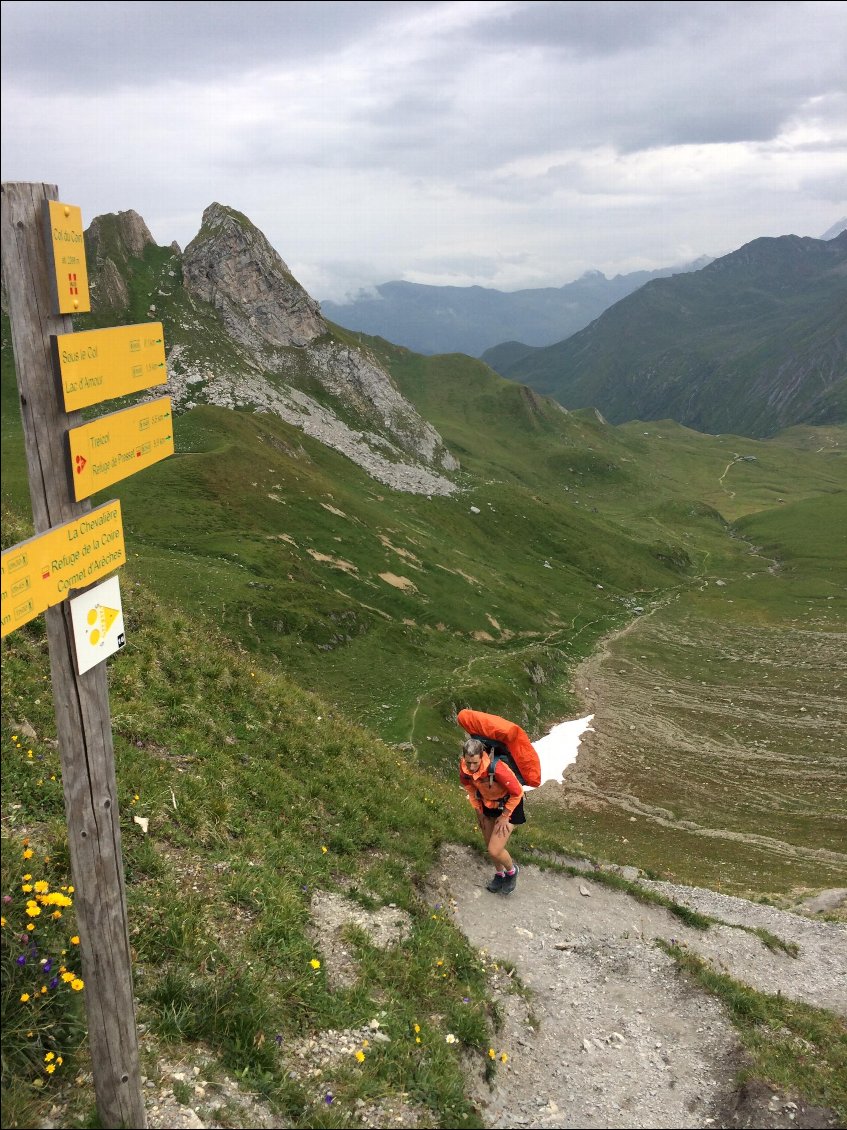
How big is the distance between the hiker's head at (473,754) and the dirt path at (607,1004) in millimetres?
2804

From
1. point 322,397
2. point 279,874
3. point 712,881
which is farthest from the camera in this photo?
point 322,397

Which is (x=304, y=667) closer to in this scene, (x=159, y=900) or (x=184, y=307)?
(x=159, y=900)

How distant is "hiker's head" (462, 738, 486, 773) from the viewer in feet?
48.1

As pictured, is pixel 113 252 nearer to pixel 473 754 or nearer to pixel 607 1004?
pixel 473 754

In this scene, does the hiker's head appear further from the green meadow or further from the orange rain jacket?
the green meadow

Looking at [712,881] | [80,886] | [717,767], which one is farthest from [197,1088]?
[717,767]

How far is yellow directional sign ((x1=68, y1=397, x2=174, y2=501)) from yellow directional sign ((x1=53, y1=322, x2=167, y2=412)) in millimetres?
224

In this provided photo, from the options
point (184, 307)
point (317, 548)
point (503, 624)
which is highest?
point (184, 307)

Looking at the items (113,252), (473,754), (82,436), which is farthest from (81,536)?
(113,252)

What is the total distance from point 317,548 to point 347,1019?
56.6 metres

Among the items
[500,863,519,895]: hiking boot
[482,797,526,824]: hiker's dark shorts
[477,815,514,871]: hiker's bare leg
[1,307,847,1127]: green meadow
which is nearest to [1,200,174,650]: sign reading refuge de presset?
[1,307,847,1127]: green meadow

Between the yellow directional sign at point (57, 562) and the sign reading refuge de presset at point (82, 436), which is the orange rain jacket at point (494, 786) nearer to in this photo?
the yellow directional sign at point (57, 562)

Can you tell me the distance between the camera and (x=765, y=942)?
60.8 ft

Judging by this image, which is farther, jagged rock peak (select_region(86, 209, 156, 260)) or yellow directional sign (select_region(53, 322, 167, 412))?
jagged rock peak (select_region(86, 209, 156, 260))
